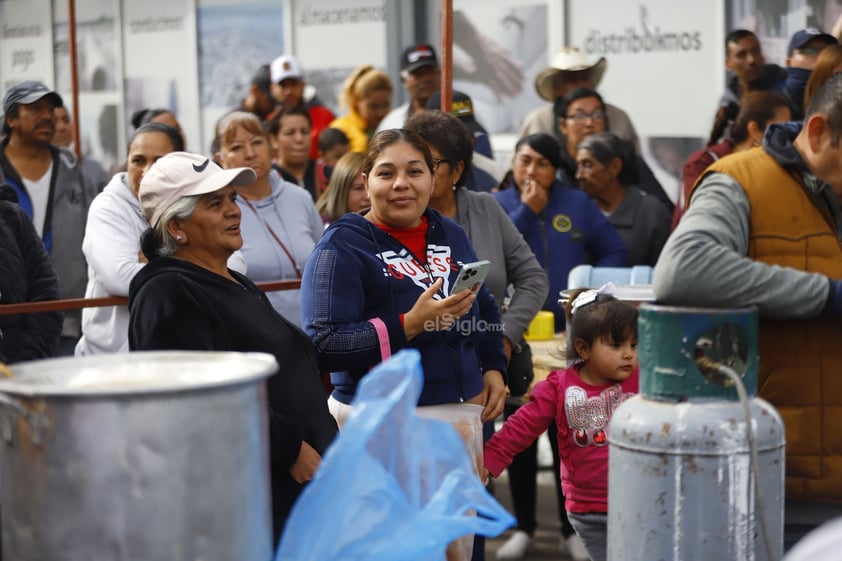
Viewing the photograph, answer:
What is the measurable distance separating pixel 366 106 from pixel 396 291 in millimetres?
5322

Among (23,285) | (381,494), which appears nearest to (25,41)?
(23,285)

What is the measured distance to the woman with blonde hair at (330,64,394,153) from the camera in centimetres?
948

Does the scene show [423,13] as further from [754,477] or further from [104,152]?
[754,477]

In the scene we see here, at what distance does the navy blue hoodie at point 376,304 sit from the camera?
4273 millimetres

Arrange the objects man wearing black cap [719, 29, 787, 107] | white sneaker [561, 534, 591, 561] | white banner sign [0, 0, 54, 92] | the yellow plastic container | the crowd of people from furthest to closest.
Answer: white banner sign [0, 0, 54, 92], man wearing black cap [719, 29, 787, 107], white sneaker [561, 534, 591, 561], the yellow plastic container, the crowd of people

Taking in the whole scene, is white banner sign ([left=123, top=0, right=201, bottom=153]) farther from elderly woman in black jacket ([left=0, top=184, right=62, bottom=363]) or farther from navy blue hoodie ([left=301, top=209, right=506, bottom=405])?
navy blue hoodie ([left=301, top=209, right=506, bottom=405])

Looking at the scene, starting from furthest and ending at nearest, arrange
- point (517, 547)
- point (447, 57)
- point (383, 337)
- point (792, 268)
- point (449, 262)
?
point (517, 547) → point (447, 57) → point (449, 262) → point (383, 337) → point (792, 268)

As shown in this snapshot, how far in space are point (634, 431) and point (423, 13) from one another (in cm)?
896

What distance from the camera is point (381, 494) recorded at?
281cm

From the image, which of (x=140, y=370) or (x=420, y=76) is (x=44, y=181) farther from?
(x=140, y=370)

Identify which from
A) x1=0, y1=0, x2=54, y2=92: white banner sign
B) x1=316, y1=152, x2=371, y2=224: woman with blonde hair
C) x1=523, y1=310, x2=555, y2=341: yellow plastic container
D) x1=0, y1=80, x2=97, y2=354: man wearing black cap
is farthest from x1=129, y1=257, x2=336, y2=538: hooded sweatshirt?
x1=0, y1=0, x2=54, y2=92: white banner sign

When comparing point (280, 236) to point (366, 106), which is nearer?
point (280, 236)

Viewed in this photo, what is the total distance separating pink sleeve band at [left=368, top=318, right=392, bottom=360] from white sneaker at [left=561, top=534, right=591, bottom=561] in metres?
2.56

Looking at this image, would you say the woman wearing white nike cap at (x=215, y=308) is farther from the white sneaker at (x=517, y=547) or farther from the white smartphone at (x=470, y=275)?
the white sneaker at (x=517, y=547)
